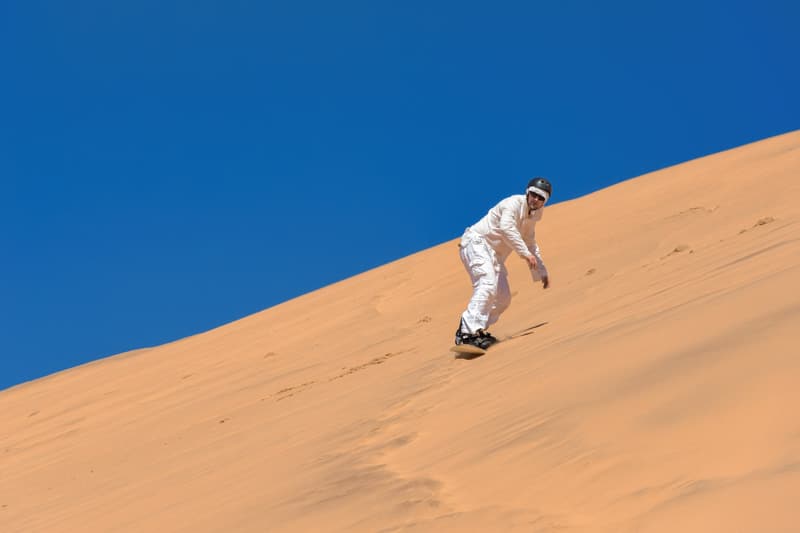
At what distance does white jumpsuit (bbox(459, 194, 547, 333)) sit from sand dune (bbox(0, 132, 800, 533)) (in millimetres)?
349

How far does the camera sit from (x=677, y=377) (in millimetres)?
3846

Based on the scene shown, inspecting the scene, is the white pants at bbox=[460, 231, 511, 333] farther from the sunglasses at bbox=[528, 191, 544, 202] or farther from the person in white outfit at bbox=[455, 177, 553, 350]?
the sunglasses at bbox=[528, 191, 544, 202]

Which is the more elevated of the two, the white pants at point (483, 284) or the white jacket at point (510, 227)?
the white jacket at point (510, 227)

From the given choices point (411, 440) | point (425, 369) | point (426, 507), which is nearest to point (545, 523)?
point (426, 507)

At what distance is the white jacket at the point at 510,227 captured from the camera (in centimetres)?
727

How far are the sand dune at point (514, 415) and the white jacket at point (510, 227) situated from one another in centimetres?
55

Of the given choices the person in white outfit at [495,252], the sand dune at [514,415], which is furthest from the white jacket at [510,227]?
the sand dune at [514,415]

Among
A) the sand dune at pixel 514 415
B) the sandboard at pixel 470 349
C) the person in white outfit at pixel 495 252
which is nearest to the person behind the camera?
the sand dune at pixel 514 415

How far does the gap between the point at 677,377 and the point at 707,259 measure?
157 inches

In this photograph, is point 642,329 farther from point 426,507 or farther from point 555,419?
point 426,507

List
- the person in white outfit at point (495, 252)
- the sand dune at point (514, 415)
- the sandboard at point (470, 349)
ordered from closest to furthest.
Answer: the sand dune at point (514, 415) → the sandboard at point (470, 349) → the person in white outfit at point (495, 252)

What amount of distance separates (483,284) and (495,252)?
316 mm

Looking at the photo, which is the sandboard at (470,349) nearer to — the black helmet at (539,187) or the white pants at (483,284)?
the white pants at (483,284)

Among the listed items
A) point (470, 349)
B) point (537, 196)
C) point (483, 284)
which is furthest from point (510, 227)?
point (470, 349)
